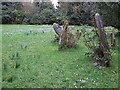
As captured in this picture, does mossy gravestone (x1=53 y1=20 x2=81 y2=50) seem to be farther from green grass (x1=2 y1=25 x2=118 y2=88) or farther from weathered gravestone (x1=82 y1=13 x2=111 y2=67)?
weathered gravestone (x1=82 y1=13 x2=111 y2=67)

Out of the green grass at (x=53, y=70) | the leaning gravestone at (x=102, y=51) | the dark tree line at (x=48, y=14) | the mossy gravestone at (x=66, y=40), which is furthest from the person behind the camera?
the dark tree line at (x=48, y=14)

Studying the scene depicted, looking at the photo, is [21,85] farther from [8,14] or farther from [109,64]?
[8,14]

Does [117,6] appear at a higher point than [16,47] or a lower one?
higher

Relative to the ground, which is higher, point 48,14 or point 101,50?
point 101,50

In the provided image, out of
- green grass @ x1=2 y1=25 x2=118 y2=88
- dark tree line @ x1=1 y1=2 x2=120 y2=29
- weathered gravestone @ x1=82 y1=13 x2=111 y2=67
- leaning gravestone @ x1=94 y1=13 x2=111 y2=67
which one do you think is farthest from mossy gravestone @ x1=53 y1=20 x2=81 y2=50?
dark tree line @ x1=1 y1=2 x2=120 y2=29

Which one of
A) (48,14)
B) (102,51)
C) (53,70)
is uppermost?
(102,51)

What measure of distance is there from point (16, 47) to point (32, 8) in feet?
59.6

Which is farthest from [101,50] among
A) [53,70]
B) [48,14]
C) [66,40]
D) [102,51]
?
[48,14]

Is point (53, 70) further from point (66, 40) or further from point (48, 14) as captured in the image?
point (48, 14)

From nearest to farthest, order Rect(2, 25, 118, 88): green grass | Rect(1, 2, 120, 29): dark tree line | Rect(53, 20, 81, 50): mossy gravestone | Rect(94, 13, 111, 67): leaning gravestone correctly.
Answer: Rect(2, 25, 118, 88): green grass < Rect(94, 13, 111, 67): leaning gravestone < Rect(53, 20, 81, 50): mossy gravestone < Rect(1, 2, 120, 29): dark tree line

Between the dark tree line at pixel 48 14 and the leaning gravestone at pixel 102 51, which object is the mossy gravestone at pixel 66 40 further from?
the dark tree line at pixel 48 14

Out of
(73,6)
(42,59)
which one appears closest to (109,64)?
(42,59)

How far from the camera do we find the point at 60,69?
7.52 metres

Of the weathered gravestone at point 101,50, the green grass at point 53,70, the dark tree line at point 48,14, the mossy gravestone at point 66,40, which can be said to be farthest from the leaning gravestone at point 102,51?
the dark tree line at point 48,14
